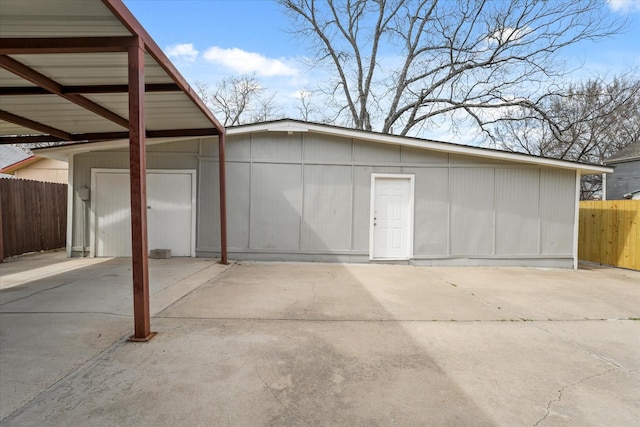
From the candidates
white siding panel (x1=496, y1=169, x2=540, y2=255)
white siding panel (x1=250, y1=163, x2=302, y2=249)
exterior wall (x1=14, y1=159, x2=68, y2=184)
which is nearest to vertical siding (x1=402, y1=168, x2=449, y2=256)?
white siding panel (x1=496, y1=169, x2=540, y2=255)

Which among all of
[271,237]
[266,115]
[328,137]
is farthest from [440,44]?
[271,237]

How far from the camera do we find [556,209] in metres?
7.62

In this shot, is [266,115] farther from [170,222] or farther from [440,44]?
[170,222]

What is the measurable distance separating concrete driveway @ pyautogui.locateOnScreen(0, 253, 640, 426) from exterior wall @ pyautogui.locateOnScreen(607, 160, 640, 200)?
1098cm

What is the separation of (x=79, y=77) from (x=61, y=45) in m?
1.21

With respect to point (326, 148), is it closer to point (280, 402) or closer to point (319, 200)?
point (319, 200)

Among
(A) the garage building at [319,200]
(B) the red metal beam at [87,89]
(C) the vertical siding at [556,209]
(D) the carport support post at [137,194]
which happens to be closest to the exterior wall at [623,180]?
(C) the vertical siding at [556,209]

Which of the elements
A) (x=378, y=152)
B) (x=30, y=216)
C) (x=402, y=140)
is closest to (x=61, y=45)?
(x=378, y=152)

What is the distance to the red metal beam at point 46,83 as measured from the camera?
3.67 metres

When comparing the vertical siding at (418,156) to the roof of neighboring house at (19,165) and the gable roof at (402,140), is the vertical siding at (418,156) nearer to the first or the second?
the gable roof at (402,140)

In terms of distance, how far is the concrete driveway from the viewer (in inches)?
78.0

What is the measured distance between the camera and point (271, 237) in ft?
24.6

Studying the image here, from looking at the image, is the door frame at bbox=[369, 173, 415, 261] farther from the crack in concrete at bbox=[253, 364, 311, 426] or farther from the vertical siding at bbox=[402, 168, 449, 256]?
the crack in concrete at bbox=[253, 364, 311, 426]

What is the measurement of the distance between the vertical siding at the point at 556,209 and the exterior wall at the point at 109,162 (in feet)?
24.6
